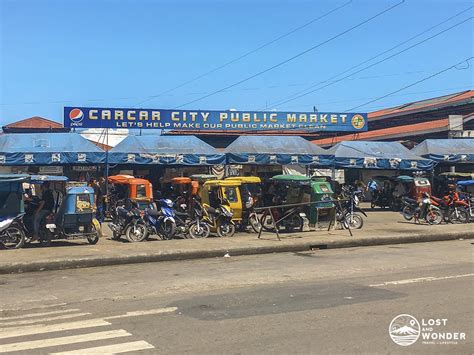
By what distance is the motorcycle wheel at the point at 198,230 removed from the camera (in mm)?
16203

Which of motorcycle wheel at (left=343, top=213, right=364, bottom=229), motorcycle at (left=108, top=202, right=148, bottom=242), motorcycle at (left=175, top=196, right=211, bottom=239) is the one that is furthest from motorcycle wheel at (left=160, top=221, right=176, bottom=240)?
motorcycle wheel at (left=343, top=213, right=364, bottom=229)

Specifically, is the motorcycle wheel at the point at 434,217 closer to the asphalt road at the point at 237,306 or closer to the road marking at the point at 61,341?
the asphalt road at the point at 237,306

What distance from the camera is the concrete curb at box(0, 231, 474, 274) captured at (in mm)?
11430

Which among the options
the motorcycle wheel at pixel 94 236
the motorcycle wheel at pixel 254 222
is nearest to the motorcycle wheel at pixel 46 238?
the motorcycle wheel at pixel 94 236

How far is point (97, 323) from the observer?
6574 mm

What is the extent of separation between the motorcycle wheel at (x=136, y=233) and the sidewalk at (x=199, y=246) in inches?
16.8

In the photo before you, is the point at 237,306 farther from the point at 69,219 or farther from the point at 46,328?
the point at 69,219

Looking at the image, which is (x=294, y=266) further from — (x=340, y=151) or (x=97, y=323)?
(x=340, y=151)

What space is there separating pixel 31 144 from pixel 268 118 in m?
17.5

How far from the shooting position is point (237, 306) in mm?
7441

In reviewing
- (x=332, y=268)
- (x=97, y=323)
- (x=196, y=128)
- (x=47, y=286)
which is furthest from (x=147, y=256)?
(x=196, y=128)

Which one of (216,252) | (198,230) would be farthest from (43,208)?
(216,252)

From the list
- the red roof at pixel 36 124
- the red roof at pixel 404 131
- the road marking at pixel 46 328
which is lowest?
the road marking at pixel 46 328

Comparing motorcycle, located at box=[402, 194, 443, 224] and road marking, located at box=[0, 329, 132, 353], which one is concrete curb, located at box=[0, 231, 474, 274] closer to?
motorcycle, located at box=[402, 194, 443, 224]
